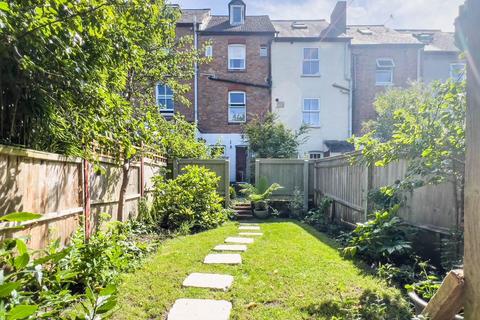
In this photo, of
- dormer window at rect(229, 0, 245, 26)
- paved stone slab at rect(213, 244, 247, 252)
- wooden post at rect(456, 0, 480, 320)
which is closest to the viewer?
wooden post at rect(456, 0, 480, 320)

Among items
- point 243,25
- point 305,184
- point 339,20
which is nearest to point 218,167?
point 305,184

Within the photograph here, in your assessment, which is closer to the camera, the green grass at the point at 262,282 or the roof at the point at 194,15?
the green grass at the point at 262,282

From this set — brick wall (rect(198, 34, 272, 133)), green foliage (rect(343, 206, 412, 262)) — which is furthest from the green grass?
brick wall (rect(198, 34, 272, 133))

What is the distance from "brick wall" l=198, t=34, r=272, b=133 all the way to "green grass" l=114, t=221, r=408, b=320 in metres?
10.8

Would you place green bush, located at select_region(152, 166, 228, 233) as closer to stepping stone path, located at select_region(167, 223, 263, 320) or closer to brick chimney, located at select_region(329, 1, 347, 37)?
stepping stone path, located at select_region(167, 223, 263, 320)

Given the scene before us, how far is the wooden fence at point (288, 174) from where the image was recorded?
981cm

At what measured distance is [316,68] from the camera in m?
15.7

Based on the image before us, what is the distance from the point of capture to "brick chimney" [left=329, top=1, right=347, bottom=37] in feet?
52.5

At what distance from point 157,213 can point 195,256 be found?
8.76ft

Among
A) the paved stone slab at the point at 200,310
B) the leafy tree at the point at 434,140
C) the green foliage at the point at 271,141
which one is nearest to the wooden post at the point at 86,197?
the paved stone slab at the point at 200,310

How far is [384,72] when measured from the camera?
15828mm

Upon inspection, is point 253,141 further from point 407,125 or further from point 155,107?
point 407,125

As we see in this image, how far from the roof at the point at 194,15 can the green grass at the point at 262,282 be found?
43.4 feet

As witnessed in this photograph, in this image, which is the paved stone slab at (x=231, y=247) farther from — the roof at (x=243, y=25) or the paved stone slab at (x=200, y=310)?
the roof at (x=243, y=25)
